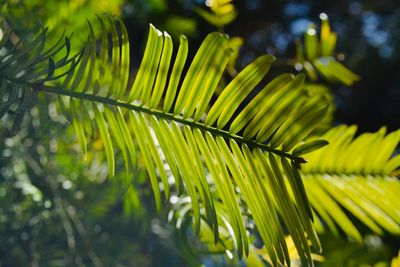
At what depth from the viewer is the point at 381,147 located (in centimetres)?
59

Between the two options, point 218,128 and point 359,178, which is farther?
point 359,178

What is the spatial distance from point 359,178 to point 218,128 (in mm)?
181

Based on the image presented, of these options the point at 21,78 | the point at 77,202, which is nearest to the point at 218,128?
the point at 21,78

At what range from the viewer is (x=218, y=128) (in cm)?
50

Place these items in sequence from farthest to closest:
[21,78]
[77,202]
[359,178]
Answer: [77,202] → [359,178] → [21,78]

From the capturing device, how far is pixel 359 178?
0.60 m

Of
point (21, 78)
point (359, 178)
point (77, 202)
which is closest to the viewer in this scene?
point (21, 78)

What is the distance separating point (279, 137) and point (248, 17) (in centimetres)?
135

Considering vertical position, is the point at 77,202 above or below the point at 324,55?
below

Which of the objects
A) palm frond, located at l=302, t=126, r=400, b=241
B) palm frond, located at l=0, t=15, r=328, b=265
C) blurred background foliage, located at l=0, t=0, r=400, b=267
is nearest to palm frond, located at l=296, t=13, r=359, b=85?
blurred background foliage, located at l=0, t=0, r=400, b=267

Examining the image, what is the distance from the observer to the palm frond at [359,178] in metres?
0.58

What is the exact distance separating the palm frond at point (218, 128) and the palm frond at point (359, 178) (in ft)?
0.39

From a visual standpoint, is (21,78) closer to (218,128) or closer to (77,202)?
(218,128)

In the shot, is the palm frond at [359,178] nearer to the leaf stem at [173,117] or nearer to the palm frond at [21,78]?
the leaf stem at [173,117]
